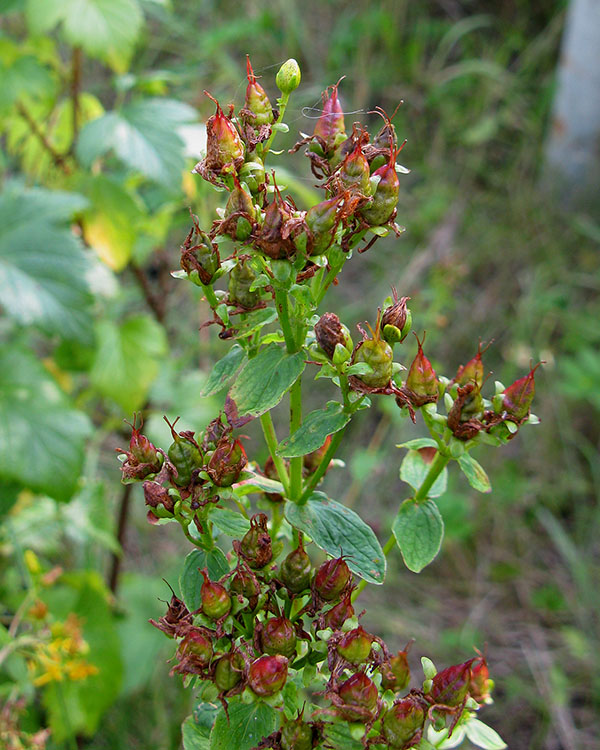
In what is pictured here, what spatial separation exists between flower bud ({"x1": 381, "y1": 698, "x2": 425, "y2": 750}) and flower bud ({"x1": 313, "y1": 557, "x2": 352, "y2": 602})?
0.12 meters

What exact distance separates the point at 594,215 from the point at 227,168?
9.86ft

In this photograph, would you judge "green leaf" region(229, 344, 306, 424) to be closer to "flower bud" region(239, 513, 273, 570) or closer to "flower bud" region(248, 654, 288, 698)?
"flower bud" region(239, 513, 273, 570)

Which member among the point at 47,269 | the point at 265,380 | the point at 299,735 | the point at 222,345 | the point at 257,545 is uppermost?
the point at 265,380

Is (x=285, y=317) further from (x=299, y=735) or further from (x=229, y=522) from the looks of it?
(x=299, y=735)

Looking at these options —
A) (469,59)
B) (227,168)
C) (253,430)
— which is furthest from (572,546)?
(469,59)

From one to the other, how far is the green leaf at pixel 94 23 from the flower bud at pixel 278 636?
1.36 meters

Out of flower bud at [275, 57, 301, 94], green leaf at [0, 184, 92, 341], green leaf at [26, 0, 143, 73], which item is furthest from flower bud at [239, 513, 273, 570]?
green leaf at [26, 0, 143, 73]

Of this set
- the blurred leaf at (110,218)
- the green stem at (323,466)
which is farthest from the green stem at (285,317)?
the blurred leaf at (110,218)

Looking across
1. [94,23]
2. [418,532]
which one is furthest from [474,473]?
[94,23]

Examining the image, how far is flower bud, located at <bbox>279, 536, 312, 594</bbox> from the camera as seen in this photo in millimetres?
715

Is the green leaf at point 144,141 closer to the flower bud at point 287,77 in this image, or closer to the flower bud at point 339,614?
the flower bud at point 287,77

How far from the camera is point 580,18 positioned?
3.02 metres

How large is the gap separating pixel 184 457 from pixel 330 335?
0.63 ft

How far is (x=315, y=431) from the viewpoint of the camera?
714mm
